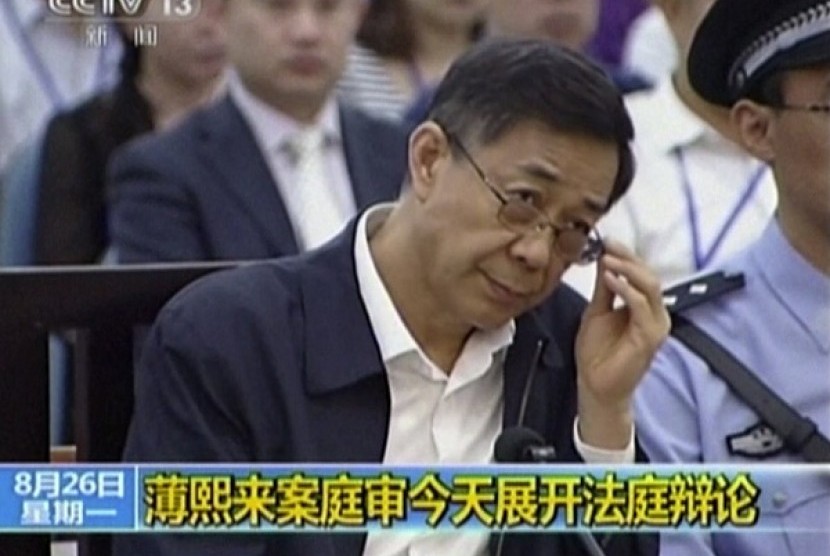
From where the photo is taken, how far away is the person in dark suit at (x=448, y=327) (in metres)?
1.79

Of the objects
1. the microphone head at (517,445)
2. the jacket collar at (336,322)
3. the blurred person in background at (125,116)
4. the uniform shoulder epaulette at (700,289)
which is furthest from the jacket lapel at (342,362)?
the uniform shoulder epaulette at (700,289)

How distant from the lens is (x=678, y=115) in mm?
1945

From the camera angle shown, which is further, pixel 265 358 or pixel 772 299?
pixel 772 299

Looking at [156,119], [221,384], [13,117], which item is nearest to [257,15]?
[156,119]

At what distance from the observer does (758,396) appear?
6.35ft

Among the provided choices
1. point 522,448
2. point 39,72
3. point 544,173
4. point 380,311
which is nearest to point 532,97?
point 544,173

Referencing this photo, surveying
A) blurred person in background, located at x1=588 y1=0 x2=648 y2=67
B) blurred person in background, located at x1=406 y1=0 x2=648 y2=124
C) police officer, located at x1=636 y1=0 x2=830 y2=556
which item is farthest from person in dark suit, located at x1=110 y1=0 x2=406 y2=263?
police officer, located at x1=636 y1=0 x2=830 y2=556

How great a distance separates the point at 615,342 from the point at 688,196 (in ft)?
0.67

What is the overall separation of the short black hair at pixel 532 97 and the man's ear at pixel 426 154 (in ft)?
0.05

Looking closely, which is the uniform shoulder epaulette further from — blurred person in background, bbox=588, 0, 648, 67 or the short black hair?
blurred person in background, bbox=588, 0, 648, 67

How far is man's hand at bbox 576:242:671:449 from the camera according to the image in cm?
183

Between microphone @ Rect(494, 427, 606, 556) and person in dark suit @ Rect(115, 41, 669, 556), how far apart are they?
0.01m

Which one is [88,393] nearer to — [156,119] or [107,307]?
[107,307]

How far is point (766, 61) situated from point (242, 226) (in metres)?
0.63
